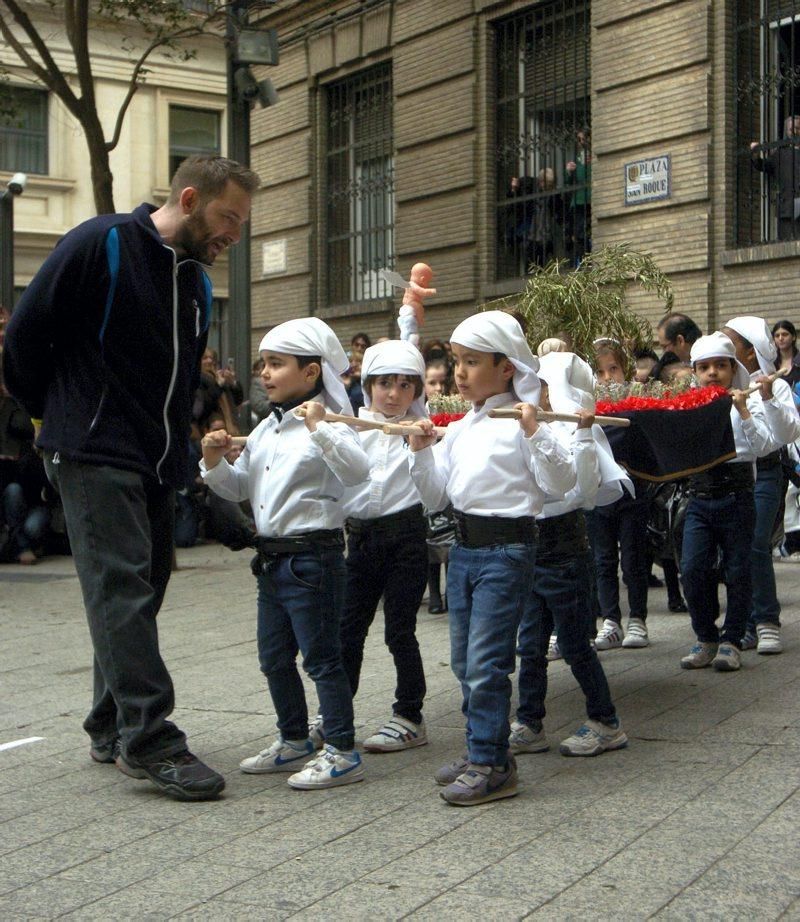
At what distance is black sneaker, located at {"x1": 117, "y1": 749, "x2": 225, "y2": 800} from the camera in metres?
4.96

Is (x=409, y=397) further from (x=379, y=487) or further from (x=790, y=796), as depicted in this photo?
(x=790, y=796)

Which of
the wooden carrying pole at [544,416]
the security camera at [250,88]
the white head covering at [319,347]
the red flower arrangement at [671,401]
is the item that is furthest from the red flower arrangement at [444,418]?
the security camera at [250,88]

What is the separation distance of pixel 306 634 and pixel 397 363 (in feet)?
4.07

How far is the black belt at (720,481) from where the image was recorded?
7.21 metres

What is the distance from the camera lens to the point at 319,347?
539 centimetres

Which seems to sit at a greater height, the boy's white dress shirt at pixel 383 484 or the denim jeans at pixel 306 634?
the boy's white dress shirt at pixel 383 484

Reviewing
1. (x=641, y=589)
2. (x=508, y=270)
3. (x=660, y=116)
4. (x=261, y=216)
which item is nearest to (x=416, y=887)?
(x=641, y=589)

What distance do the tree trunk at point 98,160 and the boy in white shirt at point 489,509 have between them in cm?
964

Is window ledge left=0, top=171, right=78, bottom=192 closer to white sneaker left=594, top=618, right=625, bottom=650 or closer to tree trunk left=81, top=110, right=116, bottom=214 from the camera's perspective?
tree trunk left=81, top=110, right=116, bottom=214

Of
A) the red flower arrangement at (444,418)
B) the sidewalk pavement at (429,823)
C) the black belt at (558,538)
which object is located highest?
the red flower arrangement at (444,418)

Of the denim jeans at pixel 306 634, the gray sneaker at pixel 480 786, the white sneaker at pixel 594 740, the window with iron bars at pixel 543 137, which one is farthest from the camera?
the window with iron bars at pixel 543 137

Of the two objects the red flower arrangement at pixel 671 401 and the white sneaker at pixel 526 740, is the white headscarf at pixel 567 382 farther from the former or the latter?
the white sneaker at pixel 526 740

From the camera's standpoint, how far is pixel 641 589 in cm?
827

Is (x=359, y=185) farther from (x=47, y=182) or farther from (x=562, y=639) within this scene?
(x=562, y=639)
